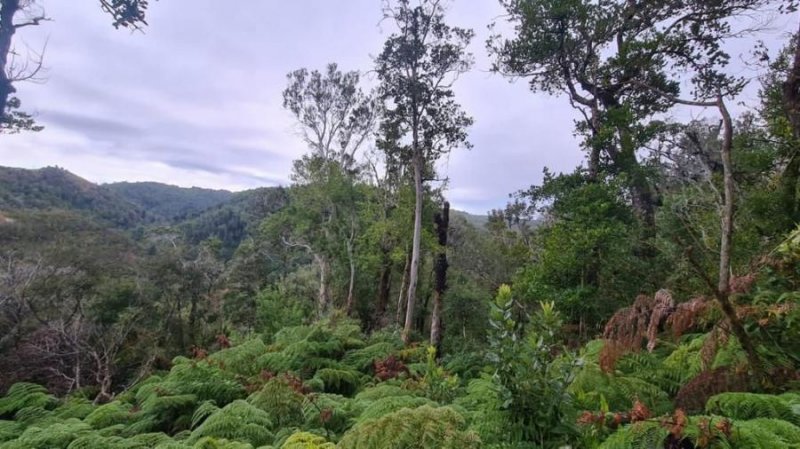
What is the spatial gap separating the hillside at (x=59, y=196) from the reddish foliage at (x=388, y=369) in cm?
4197

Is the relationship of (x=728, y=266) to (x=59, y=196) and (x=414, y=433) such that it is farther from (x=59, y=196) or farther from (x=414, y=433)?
(x=59, y=196)

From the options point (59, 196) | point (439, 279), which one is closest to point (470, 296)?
point (439, 279)

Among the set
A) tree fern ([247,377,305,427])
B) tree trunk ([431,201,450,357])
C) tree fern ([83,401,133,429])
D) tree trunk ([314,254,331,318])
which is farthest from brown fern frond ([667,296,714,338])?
tree trunk ([314,254,331,318])

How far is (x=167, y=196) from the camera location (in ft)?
285

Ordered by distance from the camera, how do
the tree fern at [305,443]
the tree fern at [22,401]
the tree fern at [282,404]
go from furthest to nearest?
the tree fern at [22,401]
the tree fern at [282,404]
the tree fern at [305,443]

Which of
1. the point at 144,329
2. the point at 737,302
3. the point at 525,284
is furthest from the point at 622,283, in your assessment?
the point at 144,329

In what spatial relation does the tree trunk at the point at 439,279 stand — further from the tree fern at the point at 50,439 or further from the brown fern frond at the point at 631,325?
the tree fern at the point at 50,439

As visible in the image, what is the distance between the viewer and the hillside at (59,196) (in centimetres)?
3856

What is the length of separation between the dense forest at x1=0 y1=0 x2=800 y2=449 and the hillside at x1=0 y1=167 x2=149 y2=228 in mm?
25910

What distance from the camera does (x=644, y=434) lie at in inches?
59.1

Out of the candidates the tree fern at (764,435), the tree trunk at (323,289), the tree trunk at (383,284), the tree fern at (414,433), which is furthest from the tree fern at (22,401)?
the tree trunk at (383,284)

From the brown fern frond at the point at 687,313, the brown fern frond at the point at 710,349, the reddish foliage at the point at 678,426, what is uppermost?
the brown fern frond at the point at 687,313

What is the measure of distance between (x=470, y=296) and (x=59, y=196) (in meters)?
49.9

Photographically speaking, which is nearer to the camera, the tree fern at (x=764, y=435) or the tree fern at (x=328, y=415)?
the tree fern at (x=764, y=435)
